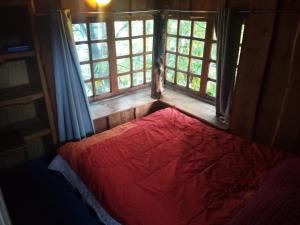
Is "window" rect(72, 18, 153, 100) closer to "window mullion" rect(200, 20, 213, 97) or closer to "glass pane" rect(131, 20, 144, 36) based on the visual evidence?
"glass pane" rect(131, 20, 144, 36)

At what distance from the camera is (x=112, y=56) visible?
10.2 ft

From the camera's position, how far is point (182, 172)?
205 centimetres

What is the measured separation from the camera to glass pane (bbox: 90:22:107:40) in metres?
2.86

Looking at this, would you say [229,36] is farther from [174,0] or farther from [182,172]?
[182,172]

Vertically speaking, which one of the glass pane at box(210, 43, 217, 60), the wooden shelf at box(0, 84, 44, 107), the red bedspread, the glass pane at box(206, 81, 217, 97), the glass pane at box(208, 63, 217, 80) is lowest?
the red bedspread

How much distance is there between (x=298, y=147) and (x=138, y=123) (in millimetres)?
1639

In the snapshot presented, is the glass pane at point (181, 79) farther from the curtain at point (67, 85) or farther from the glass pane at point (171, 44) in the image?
the curtain at point (67, 85)

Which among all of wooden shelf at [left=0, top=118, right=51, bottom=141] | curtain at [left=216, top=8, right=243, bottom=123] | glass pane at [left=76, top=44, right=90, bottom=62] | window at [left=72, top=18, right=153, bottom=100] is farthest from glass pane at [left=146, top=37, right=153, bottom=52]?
wooden shelf at [left=0, top=118, right=51, bottom=141]

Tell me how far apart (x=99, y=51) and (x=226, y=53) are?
1.50 metres

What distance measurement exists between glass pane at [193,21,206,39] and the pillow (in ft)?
6.42

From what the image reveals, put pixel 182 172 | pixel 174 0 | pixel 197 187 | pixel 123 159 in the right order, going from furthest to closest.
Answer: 1. pixel 174 0
2. pixel 123 159
3. pixel 182 172
4. pixel 197 187

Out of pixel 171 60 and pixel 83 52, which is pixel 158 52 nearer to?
pixel 171 60

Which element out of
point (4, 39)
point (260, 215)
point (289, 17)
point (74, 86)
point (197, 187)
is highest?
point (289, 17)

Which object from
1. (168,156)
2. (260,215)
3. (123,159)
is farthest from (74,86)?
(260,215)
